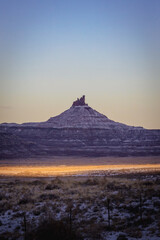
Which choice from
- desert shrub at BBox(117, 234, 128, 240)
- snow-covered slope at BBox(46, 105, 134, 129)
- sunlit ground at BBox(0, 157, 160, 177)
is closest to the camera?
desert shrub at BBox(117, 234, 128, 240)

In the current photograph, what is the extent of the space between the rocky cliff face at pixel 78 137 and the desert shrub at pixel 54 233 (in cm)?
9023

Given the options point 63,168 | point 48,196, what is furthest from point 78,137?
point 48,196

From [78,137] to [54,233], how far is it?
4613 inches

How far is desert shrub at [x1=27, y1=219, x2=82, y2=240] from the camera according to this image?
18.0 m

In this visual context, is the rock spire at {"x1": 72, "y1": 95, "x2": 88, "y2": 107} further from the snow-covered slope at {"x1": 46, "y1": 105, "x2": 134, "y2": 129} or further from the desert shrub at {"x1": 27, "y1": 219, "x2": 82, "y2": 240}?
the desert shrub at {"x1": 27, "y1": 219, "x2": 82, "y2": 240}

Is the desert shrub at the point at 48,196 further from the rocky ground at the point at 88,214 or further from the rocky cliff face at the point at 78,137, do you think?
the rocky cliff face at the point at 78,137

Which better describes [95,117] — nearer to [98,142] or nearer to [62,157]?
[98,142]

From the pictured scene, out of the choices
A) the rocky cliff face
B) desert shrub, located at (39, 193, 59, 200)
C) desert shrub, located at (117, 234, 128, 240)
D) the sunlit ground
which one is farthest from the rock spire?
desert shrub, located at (117, 234, 128, 240)

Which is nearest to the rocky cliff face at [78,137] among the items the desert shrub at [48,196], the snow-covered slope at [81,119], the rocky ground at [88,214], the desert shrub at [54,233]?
the snow-covered slope at [81,119]

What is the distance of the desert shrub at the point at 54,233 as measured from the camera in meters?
18.0

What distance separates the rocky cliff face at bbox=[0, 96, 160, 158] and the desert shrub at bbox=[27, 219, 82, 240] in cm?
9023

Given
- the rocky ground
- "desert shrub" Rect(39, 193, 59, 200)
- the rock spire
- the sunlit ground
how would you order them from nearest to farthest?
the rocky ground → "desert shrub" Rect(39, 193, 59, 200) → the sunlit ground → the rock spire

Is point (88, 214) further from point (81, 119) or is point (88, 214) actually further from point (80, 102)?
point (80, 102)

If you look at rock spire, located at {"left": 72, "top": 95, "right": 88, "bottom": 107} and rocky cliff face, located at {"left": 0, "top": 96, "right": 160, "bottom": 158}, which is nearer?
rocky cliff face, located at {"left": 0, "top": 96, "right": 160, "bottom": 158}
